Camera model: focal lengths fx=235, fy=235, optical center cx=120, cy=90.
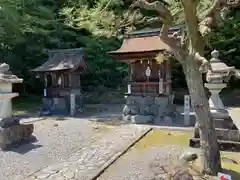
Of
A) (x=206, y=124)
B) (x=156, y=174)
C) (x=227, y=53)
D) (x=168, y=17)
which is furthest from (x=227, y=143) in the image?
(x=227, y=53)

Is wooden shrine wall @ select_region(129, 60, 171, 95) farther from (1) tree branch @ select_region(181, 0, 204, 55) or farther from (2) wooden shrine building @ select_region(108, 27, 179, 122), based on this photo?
(1) tree branch @ select_region(181, 0, 204, 55)

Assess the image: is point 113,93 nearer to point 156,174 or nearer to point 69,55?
point 69,55

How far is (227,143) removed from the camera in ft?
20.6

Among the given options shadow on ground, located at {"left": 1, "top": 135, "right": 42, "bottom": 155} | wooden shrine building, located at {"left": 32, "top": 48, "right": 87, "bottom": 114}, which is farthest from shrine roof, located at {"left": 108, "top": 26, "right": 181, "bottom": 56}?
shadow on ground, located at {"left": 1, "top": 135, "right": 42, "bottom": 155}

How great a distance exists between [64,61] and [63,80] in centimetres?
109

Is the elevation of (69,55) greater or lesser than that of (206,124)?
greater

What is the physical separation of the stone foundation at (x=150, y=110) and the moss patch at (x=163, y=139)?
1.43 m

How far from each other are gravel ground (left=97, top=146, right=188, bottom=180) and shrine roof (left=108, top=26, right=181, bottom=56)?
5031mm

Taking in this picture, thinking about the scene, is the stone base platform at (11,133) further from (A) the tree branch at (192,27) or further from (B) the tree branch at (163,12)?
Result: (A) the tree branch at (192,27)

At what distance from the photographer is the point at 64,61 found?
529 inches

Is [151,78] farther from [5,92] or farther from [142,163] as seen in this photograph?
[5,92]

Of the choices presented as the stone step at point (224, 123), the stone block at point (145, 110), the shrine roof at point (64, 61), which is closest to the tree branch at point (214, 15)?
the stone step at point (224, 123)

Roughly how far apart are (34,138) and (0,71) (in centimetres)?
236

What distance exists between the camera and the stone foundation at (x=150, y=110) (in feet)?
33.8
